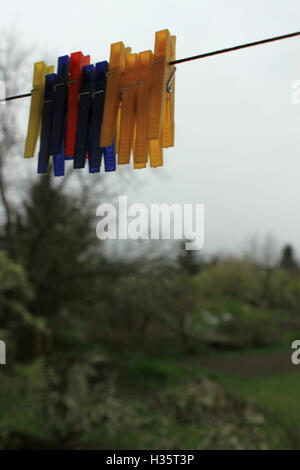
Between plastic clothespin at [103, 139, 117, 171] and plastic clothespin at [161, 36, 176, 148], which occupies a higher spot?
plastic clothespin at [161, 36, 176, 148]

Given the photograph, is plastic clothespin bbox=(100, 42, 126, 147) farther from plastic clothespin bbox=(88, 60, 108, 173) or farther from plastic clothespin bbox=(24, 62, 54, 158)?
plastic clothespin bbox=(24, 62, 54, 158)

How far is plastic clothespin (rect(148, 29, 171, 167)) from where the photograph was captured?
2.85ft

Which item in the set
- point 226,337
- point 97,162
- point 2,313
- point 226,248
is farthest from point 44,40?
point 226,337

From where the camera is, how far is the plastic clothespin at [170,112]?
0.92 meters

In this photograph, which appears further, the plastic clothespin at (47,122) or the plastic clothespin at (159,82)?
the plastic clothespin at (47,122)

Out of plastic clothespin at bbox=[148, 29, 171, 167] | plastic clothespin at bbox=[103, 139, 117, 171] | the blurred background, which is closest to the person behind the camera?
plastic clothespin at bbox=[148, 29, 171, 167]

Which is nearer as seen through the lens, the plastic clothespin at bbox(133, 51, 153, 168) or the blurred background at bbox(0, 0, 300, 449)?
the plastic clothespin at bbox(133, 51, 153, 168)

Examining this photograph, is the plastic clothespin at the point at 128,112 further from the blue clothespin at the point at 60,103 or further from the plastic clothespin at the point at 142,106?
the blue clothespin at the point at 60,103

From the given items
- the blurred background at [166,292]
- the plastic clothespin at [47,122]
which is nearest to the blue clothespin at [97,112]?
the plastic clothespin at [47,122]

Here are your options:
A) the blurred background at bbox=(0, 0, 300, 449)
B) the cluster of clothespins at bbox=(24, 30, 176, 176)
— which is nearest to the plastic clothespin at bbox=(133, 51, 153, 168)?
the cluster of clothespins at bbox=(24, 30, 176, 176)

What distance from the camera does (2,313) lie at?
19.2ft

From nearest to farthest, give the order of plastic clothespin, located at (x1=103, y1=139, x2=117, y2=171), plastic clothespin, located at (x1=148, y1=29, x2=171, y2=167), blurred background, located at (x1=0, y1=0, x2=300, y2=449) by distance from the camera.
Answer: plastic clothespin, located at (x1=148, y1=29, x2=171, y2=167) < plastic clothespin, located at (x1=103, y1=139, x2=117, y2=171) < blurred background, located at (x1=0, y1=0, x2=300, y2=449)

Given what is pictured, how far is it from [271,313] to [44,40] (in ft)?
20.1

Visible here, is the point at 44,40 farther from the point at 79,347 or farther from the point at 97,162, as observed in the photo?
the point at 97,162
